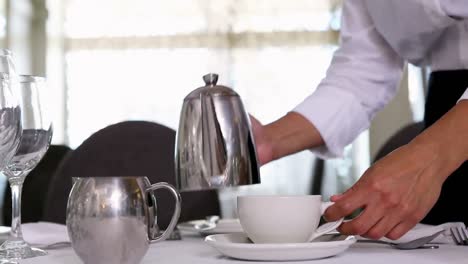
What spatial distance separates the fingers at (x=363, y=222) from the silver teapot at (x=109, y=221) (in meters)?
0.20

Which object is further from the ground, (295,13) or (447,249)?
(295,13)

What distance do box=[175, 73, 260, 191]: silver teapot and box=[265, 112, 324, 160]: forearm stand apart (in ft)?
1.09

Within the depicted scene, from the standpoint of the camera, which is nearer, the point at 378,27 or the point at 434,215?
the point at 434,215

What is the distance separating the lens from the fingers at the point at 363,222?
78cm

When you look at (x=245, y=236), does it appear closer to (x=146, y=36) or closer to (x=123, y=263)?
(x=123, y=263)

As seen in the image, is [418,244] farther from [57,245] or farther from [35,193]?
[35,193]

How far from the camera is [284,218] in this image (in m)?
0.75

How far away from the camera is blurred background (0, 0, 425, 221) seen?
13.0 ft

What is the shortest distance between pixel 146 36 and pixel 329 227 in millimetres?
3461

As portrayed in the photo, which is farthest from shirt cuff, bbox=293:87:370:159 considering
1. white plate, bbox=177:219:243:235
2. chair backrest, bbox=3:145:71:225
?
chair backrest, bbox=3:145:71:225

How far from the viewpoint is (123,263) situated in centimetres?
68

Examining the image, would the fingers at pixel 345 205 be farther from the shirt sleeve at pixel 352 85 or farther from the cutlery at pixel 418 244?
the shirt sleeve at pixel 352 85

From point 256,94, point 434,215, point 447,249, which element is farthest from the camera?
point 256,94

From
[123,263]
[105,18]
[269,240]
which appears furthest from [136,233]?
[105,18]
